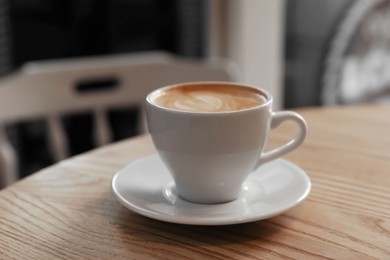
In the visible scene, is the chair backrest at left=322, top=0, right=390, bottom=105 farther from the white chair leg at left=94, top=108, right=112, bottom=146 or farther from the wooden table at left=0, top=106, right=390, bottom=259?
the wooden table at left=0, top=106, right=390, bottom=259

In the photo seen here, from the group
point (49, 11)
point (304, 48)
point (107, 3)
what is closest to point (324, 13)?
point (304, 48)

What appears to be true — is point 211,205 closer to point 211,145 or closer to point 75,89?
point 211,145

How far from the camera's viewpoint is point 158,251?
52 cm

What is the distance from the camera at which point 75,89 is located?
1.09 m

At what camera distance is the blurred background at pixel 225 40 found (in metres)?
1.61

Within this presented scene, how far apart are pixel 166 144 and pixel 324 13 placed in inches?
62.0

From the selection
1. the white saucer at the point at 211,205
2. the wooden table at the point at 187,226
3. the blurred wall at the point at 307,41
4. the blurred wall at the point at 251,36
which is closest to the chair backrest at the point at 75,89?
the wooden table at the point at 187,226

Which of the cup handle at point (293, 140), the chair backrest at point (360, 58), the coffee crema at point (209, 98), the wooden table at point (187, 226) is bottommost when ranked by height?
the chair backrest at point (360, 58)

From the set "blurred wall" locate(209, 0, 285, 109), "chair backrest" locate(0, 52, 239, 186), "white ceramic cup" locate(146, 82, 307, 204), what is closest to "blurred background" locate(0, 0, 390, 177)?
"blurred wall" locate(209, 0, 285, 109)

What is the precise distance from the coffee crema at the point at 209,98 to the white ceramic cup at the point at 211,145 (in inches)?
1.0

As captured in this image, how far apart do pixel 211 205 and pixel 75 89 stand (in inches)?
22.5

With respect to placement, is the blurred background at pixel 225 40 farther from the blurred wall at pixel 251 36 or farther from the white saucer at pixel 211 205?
the white saucer at pixel 211 205

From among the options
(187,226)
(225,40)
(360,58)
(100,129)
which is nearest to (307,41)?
(360,58)

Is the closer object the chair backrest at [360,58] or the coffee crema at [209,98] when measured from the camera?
the coffee crema at [209,98]
